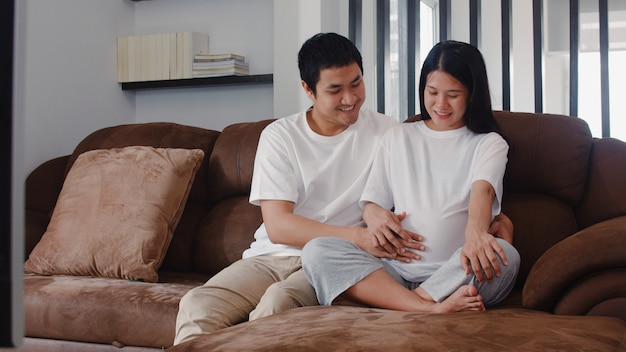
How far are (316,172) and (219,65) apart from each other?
4.86 ft

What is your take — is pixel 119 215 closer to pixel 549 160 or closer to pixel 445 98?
pixel 445 98

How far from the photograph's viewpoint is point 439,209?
197 cm

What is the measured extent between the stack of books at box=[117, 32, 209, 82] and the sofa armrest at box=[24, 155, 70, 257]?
0.77 m

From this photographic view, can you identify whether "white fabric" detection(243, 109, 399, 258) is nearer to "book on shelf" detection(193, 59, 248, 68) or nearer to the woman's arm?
the woman's arm

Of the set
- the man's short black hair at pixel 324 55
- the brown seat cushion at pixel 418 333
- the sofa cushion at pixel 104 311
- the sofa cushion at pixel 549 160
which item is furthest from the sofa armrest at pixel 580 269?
the sofa cushion at pixel 104 311

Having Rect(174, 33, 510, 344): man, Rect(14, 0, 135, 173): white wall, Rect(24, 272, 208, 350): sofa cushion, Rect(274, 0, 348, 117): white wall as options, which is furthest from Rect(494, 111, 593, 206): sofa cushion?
Rect(14, 0, 135, 173): white wall

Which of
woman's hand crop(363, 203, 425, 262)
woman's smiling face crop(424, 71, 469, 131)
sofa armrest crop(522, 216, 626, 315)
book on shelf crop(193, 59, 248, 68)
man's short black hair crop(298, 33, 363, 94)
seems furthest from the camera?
book on shelf crop(193, 59, 248, 68)

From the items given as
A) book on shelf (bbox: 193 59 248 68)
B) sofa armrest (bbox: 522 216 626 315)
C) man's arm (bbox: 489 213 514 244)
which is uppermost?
book on shelf (bbox: 193 59 248 68)

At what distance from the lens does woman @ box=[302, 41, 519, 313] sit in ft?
5.81

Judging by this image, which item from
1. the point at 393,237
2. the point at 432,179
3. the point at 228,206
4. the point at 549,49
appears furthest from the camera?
the point at 549,49

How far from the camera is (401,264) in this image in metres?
1.96

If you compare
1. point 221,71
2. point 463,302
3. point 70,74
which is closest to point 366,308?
point 463,302

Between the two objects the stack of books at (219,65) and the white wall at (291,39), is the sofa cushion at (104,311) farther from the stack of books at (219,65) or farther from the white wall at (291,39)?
the stack of books at (219,65)

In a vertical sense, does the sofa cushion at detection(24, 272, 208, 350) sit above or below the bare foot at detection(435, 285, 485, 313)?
below
